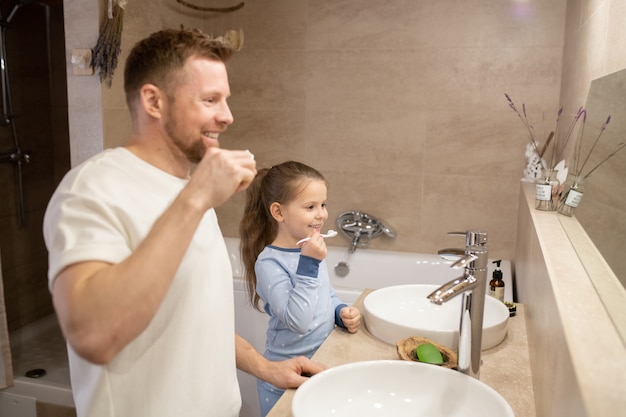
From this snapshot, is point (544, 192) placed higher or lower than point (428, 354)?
higher

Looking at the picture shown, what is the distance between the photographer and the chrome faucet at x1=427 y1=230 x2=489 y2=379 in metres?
1.07

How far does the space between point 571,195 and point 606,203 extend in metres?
0.45

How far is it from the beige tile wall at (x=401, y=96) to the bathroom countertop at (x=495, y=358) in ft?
5.64

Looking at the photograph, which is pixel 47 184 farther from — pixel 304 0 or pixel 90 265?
pixel 90 265

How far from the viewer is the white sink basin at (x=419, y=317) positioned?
135 centimetres

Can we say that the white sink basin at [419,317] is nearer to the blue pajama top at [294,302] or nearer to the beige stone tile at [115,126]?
the blue pajama top at [294,302]

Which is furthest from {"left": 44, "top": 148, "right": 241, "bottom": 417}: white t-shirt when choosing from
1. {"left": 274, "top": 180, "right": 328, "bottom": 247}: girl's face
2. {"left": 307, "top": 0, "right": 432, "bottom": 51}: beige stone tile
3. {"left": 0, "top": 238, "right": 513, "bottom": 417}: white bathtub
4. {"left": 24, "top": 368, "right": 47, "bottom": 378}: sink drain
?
{"left": 307, "top": 0, "right": 432, "bottom": 51}: beige stone tile

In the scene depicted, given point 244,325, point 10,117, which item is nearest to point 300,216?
point 244,325

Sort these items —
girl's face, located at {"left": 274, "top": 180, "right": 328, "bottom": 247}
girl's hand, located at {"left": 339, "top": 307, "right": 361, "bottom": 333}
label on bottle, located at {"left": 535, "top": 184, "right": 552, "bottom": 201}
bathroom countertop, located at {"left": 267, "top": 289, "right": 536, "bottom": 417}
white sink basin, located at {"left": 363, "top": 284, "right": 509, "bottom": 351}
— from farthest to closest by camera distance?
label on bottle, located at {"left": 535, "top": 184, "right": 552, "bottom": 201}, girl's face, located at {"left": 274, "top": 180, "right": 328, "bottom": 247}, girl's hand, located at {"left": 339, "top": 307, "right": 361, "bottom": 333}, white sink basin, located at {"left": 363, "top": 284, "right": 509, "bottom": 351}, bathroom countertop, located at {"left": 267, "top": 289, "right": 536, "bottom": 417}

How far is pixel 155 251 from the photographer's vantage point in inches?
30.3

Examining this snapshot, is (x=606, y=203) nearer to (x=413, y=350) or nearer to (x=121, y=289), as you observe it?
(x=413, y=350)

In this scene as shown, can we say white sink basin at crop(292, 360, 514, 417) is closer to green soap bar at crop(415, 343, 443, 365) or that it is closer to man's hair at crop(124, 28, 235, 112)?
green soap bar at crop(415, 343, 443, 365)

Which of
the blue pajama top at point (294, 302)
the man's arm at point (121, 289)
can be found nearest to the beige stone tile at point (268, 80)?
the blue pajama top at point (294, 302)

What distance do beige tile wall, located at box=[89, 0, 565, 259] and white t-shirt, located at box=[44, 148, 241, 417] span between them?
217 centimetres
